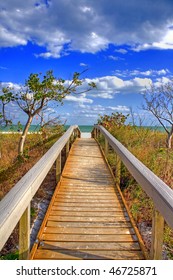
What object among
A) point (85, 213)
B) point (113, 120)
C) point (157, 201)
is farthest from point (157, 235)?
point (113, 120)

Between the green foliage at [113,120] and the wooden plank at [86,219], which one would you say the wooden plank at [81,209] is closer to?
the wooden plank at [86,219]

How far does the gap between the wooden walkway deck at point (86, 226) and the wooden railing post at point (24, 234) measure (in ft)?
1.12

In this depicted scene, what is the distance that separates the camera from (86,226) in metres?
4.09

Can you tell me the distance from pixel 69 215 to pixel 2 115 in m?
10.1

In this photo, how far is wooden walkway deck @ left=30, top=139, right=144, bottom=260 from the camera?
3.40 metres

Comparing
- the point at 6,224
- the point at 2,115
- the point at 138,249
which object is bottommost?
the point at 138,249

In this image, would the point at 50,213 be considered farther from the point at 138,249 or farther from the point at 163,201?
the point at 163,201

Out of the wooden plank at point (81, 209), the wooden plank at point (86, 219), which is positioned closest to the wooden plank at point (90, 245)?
the wooden plank at point (86, 219)

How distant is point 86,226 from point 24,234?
4.57 feet

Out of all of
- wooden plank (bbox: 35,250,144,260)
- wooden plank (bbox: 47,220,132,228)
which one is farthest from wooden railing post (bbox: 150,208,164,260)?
wooden plank (bbox: 47,220,132,228)

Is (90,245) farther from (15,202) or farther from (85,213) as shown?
(15,202)

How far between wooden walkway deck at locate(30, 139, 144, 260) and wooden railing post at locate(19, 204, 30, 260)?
340mm
